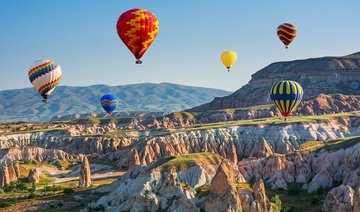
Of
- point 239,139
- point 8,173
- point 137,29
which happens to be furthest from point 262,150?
point 8,173

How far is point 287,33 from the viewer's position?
141 meters

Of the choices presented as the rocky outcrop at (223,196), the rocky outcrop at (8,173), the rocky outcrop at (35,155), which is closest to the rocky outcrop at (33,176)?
the rocky outcrop at (8,173)

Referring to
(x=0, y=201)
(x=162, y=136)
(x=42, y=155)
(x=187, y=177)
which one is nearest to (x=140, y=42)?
(x=187, y=177)

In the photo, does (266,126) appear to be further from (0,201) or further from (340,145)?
(0,201)

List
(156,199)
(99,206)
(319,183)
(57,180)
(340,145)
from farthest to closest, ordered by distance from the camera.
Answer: (57,180)
(340,145)
(319,183)
(99,206)
(156,199)

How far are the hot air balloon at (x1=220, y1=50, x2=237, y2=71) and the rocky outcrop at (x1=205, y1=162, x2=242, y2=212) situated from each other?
3380 inches

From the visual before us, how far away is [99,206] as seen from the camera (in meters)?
70.4

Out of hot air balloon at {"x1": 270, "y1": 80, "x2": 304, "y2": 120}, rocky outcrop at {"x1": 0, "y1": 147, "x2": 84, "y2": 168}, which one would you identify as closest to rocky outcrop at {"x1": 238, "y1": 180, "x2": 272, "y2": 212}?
hot air balloon at {"x1": 270, "y1": 80, "x2": 304, "y2": 120}

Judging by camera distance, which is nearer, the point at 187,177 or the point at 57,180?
the point at 187,177

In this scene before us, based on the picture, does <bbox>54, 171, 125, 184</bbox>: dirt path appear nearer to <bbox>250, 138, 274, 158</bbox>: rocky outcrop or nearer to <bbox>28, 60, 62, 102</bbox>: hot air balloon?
<bbox>28, 60, 62, 102</bbox>: hot air balloon

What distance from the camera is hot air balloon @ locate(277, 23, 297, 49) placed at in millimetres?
140875

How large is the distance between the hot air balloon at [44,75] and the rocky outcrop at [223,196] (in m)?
48.7

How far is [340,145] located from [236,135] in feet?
144

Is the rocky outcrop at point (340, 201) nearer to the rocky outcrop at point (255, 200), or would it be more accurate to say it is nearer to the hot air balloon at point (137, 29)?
the rocky outcrop at point (255, 200)
